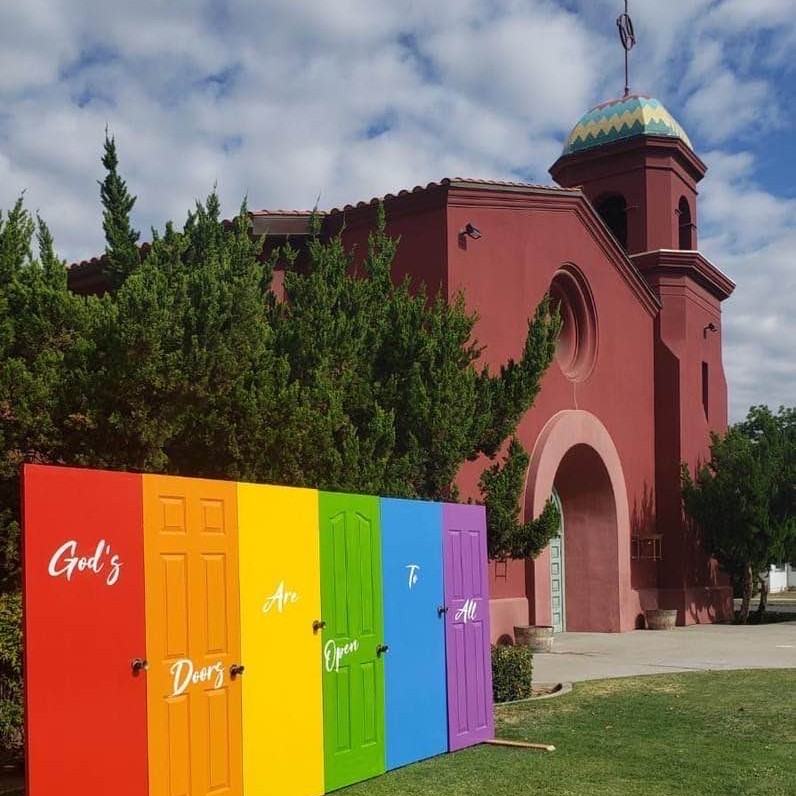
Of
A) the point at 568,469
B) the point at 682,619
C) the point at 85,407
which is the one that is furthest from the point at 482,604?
the point at 682,619

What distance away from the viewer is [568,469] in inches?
820

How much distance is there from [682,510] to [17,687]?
17.2 metres

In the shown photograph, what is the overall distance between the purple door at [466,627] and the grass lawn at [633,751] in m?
0.28

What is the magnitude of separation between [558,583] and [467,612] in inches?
486

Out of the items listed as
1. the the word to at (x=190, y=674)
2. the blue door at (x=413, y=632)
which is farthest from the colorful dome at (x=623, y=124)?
the the word to at (x=190, y=674)

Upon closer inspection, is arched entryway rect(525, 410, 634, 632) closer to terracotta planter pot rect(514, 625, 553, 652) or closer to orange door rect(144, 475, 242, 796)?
terracotta planter pot rect(514, 625, 553, 652)

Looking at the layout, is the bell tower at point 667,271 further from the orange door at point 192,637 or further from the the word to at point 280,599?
the orange door at point 192,637

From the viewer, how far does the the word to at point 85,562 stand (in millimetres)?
5309

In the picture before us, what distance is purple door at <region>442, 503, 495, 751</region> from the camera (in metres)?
8.76

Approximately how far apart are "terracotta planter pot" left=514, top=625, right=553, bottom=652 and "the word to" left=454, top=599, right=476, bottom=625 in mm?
7496

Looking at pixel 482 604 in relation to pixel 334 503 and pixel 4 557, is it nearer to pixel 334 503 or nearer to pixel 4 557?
pixel 334 503

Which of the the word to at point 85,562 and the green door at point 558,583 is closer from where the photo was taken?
the the word to at point 85,562

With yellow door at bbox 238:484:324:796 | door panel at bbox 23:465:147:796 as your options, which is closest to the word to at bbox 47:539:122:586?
door panel at bbox 23:465:147:796

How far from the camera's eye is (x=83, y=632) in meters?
5.37
